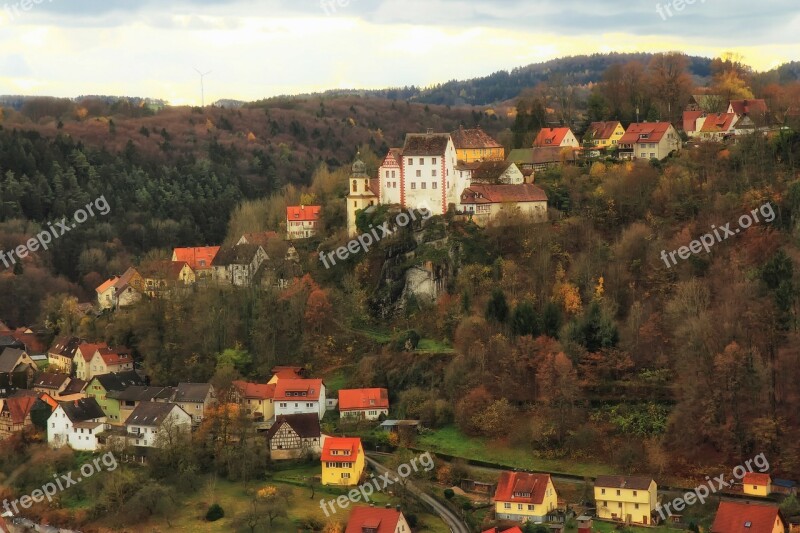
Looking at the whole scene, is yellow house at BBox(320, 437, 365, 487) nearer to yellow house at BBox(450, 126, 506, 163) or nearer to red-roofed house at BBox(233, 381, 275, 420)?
red-roofed house at BBox(233, 381, 275, 420)

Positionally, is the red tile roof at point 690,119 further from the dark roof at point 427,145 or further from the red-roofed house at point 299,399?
the red-roofed house at point 299,399

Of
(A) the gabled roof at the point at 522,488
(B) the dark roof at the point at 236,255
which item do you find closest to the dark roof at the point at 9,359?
(B) the dark roof at the point at 236,255

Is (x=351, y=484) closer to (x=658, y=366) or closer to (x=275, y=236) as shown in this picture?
(x=658, y=366)

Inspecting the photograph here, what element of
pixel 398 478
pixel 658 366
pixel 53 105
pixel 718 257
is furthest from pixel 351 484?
pixel 53 105

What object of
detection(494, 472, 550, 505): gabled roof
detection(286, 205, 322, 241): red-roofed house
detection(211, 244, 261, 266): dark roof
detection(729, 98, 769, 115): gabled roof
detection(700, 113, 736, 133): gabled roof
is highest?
detection(729, 98, 769, 115): gabled roof

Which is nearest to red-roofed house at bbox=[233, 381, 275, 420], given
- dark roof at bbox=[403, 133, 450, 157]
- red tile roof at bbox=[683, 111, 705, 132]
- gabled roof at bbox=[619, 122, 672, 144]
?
dark roof at bbox=[403, 133, 450, 157]

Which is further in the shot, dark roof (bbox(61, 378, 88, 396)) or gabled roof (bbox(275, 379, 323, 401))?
dark roof (bbox(61, 378, 88, 396))
